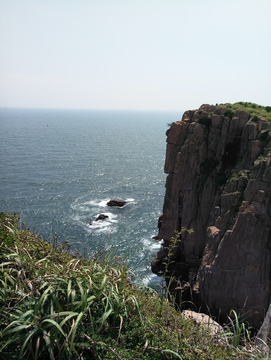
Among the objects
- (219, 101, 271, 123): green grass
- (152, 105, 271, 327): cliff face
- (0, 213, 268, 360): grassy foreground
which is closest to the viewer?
(0, 213, 268, 360): grassy foreground

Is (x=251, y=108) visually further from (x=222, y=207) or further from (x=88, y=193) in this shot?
(x=88, y=193)

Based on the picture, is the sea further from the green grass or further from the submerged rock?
the green grass

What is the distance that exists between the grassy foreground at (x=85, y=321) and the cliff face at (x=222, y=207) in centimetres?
1283

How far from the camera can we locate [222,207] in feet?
92.5

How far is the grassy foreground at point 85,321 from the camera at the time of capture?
5.23 m

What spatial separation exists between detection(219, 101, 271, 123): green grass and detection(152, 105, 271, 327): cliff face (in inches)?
22.0

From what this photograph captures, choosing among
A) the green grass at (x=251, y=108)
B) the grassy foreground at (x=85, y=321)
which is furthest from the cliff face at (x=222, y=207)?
the grassy foreground at (x=85, y=321)

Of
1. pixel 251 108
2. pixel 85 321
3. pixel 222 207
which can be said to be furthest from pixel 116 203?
pixel 85 321

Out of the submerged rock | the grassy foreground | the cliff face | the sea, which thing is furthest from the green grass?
the submerged rock

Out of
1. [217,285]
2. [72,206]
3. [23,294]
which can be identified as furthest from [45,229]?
[23,294]

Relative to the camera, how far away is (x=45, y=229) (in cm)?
4619

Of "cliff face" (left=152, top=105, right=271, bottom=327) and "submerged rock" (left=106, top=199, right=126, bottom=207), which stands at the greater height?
"cliff face" (left=152, top=105, right=271, bottom=327)

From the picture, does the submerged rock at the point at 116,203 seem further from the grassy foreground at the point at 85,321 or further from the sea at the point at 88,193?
the grassy foreground at the point at 85,321

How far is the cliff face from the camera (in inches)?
980
